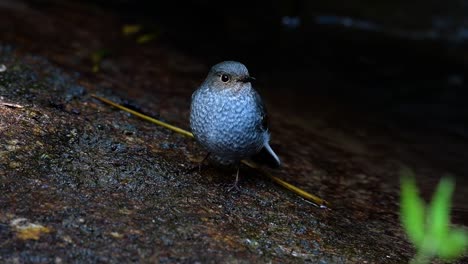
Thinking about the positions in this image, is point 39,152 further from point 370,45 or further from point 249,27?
point 370,45

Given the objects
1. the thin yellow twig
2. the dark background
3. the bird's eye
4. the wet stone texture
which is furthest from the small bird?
the dark background

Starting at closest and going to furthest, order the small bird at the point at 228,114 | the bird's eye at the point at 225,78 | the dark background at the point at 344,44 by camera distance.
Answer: the small bird at the point at 228,114
the bird's eye at the point at 225,78
the dark background at the point at 344,44

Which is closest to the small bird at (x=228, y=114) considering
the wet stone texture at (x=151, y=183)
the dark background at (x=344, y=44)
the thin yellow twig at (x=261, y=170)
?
the wet stone texture at (x=151, y=183)

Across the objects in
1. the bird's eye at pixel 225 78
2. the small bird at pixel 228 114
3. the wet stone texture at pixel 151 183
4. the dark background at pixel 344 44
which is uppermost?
the dark background at pixel 344 44

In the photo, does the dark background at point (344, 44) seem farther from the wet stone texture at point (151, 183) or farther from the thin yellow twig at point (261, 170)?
the thin yellow twig at point (261, 170)

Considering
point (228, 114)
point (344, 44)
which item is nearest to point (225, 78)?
point (228, 114)

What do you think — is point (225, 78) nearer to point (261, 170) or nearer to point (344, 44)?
point (261, 170)

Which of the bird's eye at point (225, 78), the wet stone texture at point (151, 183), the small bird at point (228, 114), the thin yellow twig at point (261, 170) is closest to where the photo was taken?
the wet stone texture at point (151, 183)

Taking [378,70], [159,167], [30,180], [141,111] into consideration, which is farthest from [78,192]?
[378,70]
